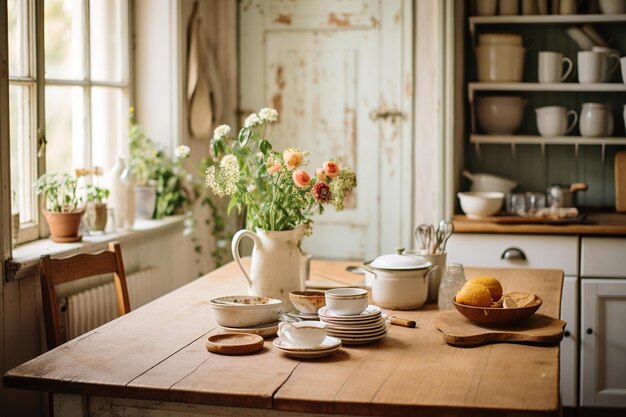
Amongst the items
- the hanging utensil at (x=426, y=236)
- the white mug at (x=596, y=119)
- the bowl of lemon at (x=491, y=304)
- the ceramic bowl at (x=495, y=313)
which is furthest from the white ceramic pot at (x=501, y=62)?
the ceramic bowl at (x=495, y=313)

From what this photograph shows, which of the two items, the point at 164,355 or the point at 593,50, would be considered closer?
the point at 164,355

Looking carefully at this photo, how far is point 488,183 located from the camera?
4.23m

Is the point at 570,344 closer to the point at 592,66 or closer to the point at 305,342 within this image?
the point at 592,66

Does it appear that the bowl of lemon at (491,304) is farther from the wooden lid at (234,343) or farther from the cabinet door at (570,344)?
the cabinet door at (570,344)

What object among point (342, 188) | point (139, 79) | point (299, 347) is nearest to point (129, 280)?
point (139, 79)

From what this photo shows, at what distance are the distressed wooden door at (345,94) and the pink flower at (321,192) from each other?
2.00m

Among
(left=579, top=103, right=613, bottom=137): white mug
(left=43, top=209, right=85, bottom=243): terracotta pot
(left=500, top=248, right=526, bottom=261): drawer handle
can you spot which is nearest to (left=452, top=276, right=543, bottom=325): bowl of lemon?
(left=500, top=248, right=526, bottom=261): drawer handle

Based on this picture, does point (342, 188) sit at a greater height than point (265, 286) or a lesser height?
greater

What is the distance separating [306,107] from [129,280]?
1.53m

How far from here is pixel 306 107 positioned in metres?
4.51

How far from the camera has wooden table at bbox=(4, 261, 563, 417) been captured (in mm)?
1691

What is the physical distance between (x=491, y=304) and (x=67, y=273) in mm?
1372

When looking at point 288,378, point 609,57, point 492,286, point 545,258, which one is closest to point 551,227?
point 545,258

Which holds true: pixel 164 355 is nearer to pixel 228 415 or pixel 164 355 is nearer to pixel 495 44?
pixel 228 415
